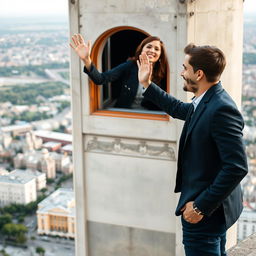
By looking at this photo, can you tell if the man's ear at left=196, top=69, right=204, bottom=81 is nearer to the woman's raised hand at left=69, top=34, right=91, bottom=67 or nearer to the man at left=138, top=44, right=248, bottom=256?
the man at left=138, top=44, right=248, bottom=256

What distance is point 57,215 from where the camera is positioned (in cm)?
2958

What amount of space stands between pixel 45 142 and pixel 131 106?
136 ft

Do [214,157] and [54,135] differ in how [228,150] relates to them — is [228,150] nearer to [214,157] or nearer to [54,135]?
[214,157]

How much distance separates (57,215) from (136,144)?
2571cm

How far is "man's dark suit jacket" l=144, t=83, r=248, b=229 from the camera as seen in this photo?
81.7 inches

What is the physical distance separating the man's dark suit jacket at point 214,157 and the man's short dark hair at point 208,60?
3.2 inches

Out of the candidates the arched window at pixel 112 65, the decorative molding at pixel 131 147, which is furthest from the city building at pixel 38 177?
the decorative molding at pixel 131 147

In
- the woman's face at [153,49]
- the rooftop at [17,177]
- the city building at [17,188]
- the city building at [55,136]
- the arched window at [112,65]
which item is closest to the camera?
the woman's face at [153,49]

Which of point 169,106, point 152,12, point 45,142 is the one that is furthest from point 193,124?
point 45,142

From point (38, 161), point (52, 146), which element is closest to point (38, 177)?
point (38, 161)

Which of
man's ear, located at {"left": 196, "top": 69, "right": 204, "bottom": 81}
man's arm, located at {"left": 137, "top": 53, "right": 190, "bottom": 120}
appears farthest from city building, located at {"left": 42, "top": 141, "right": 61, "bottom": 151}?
man's ear, located at {"left": 196, "top": 69, "right": 204, "bottom": 81}

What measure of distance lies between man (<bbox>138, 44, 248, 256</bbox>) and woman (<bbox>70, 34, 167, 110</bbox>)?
64.3 inches

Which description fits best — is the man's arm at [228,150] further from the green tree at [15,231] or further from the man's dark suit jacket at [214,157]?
the green tree at [15,231]

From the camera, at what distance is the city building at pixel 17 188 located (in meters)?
30.7
